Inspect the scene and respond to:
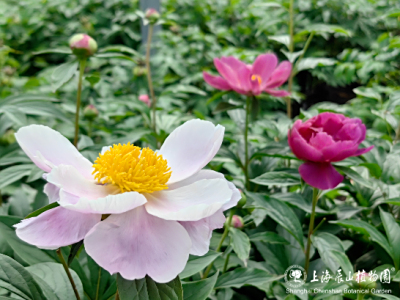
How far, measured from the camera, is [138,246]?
1.17ft

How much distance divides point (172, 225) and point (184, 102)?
172 cm

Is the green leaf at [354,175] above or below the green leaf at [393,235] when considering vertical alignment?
above

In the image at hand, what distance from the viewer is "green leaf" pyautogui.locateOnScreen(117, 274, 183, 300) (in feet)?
1.13

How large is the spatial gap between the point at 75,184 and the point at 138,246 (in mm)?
93

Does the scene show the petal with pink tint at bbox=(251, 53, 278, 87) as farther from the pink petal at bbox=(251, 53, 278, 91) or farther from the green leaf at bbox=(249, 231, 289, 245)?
the green leaf at bbox=(249, 231, 289, 245)

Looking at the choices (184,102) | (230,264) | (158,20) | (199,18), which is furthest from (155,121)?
(199,18)

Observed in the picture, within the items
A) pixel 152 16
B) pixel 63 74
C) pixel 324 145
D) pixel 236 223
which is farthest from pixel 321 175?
pixel 152 16

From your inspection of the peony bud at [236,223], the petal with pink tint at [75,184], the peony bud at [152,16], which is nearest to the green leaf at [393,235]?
the peony bud at [236,223]

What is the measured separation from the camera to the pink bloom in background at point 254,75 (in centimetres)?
86

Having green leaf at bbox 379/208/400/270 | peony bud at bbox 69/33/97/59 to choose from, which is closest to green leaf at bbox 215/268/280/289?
green leaf at bbox 379/208/400/270

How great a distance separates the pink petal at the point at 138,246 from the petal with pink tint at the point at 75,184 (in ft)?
0.15

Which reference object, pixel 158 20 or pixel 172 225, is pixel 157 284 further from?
pixel 158 20

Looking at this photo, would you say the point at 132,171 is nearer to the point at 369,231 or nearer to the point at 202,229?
the point at 202,229

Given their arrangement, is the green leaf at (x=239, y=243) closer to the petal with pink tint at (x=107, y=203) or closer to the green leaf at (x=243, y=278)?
the green leaf at (x=243, y=278)
